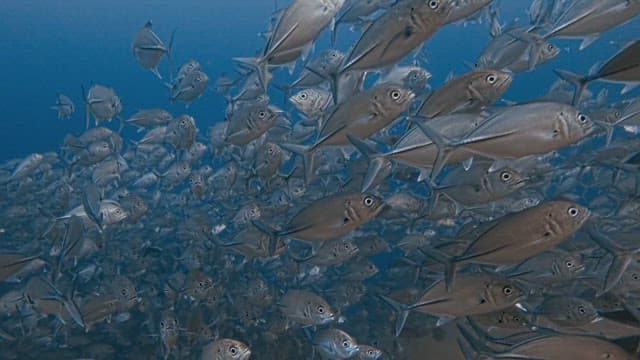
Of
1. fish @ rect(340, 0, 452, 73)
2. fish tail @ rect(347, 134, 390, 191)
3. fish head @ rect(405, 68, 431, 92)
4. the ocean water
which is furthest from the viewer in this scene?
the ocean water

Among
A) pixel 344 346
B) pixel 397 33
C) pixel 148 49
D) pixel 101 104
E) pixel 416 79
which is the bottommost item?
pixel 344 346

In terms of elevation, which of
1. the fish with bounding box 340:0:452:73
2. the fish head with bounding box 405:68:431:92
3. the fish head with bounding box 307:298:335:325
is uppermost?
the fish with bounding box 340:0:452:73

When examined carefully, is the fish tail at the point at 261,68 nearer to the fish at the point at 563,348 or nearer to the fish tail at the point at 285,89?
the fish tail at the point at 285,89

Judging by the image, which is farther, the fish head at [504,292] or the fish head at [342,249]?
the fish head at [342,249]

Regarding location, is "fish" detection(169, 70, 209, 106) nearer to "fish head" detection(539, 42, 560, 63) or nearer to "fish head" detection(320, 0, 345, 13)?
"fish head" detection(320, 0, 345, 13)

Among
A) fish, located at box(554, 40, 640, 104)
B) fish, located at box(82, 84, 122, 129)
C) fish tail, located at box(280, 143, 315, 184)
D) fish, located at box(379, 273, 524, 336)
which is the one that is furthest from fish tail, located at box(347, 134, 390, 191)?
fish, located at box(82, 84, 122, 129)

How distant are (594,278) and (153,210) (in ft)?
34.8

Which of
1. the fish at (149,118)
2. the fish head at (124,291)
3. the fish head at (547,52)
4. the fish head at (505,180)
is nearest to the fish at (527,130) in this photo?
the fish head at (505,180)

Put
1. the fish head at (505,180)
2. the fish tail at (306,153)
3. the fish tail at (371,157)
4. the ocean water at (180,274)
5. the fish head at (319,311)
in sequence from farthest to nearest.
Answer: the ocean water at (180,274) → the fish head at (319,311) → the fish head at (505,180) → the fish tail at (306,153) → the fish tail at (371,157)

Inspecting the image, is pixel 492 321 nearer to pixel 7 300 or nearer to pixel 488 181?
pixel 488 181

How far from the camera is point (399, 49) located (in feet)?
11.9

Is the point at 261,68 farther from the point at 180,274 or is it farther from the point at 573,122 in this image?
the point at 180,274

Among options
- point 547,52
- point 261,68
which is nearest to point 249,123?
point 261,68

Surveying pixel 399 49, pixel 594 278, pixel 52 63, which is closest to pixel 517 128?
pixel 399 49
